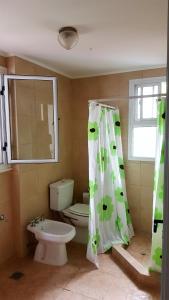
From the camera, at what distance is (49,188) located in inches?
129

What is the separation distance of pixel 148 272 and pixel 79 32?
7.77ft

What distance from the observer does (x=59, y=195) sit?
3.21 meters

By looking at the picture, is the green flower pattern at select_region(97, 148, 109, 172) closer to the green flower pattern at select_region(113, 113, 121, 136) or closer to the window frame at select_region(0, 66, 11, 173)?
the green flower pattern at select_region(113, 113, 121, 136)

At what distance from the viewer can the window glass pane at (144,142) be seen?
326cm

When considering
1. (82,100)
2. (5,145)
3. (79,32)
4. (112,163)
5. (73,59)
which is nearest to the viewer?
(79,32)

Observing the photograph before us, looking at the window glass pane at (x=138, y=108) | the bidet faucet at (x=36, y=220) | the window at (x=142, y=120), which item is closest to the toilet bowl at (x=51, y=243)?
the bidet faucet at (x=36, y=220)

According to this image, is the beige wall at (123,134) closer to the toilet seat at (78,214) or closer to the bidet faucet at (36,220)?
the toilet seat at (78,214)

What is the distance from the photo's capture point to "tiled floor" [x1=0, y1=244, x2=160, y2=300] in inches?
87.0

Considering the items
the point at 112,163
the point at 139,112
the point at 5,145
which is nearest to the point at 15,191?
the point at 5,145

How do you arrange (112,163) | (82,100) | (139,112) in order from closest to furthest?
(112,163) < (139,112) < (82,100)

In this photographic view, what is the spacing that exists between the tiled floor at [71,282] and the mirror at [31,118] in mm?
1218

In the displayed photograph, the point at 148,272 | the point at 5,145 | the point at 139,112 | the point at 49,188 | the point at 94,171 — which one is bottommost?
the point at 148,272

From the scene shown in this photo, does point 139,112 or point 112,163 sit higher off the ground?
point 139,112

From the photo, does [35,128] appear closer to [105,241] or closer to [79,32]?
[79,32]
